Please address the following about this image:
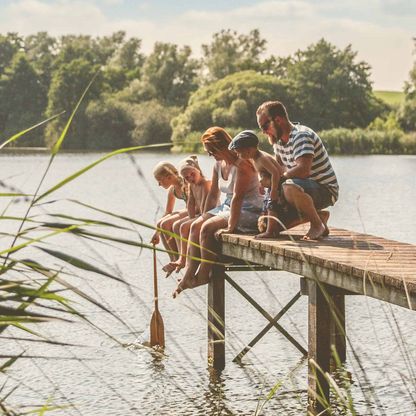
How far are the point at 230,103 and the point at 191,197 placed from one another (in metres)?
74.8

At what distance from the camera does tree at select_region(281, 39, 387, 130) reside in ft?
268

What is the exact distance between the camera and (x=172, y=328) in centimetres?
1277

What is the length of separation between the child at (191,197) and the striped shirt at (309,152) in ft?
3.48

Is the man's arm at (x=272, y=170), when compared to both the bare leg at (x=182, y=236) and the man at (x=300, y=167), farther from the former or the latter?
the bare leg at (x=182, y=236)

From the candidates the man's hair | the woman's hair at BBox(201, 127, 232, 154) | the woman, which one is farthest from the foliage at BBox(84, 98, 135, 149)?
the man's hair

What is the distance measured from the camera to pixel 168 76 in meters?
101

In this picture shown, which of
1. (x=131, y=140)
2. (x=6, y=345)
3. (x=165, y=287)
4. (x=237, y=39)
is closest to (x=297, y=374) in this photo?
(x=6, y=345)

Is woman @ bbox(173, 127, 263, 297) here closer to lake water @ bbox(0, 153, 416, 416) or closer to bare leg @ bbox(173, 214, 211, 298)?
bare leg @ bbox(173, 214, 211, 298)

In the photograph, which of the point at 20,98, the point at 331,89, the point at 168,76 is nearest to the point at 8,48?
the point at 20,98

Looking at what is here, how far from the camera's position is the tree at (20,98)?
335 ft

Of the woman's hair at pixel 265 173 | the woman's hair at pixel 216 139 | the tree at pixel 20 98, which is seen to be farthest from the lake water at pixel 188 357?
the tree at pixel 20 98

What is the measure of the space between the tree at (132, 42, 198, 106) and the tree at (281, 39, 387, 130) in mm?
13344

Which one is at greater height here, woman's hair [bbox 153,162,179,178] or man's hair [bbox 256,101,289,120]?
man's hair [bbox 256,101,289,120]

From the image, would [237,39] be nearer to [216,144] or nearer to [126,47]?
[126,47]
